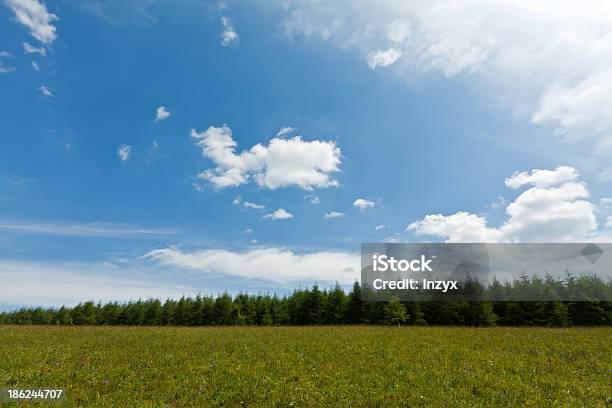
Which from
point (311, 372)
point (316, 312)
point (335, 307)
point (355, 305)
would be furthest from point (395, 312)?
point (311, 372)

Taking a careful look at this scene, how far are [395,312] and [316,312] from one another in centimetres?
1516

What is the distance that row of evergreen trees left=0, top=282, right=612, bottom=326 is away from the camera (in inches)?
1704

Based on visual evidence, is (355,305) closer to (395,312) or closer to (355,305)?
(355,305)

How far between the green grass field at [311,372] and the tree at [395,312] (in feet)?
73.6

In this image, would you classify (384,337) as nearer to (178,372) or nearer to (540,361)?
(540,361)

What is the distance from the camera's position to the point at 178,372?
15.0 metres

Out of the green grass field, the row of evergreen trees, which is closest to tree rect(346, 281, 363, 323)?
the row of evergreen trees

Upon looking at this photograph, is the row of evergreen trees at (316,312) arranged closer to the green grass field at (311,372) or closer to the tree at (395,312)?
the tree at (395,312)

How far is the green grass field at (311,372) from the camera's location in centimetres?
1273

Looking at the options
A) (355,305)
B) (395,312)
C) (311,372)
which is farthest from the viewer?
(355,305)

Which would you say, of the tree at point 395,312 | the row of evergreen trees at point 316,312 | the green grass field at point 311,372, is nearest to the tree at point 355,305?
the row of evergreen trees at point 316,312

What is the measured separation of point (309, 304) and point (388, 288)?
13.1 metres

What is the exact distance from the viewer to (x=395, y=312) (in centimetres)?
4409

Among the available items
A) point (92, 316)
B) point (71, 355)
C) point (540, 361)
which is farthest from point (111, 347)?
point (92, 316)
